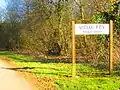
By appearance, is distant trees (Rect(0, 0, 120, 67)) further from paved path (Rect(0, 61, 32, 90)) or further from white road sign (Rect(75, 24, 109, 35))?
paved path (Rect(0, 61, 32, 90))

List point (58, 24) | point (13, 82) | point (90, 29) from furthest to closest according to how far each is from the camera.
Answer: point (58, 24) < point (90, 29) < point (13, 82)

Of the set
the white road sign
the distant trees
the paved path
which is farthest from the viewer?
the distant trees

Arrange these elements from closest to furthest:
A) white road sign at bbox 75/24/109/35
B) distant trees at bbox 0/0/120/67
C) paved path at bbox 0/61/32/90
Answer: paved path at bbox 0/61/32/90, white road sign at bbox 75/24/109/35, distant trees at bbox 0/0/120/67

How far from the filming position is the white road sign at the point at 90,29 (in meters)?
14.6

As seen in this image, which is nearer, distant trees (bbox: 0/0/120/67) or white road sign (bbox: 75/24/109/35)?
white road sign (bbox: 75/24/109/35)

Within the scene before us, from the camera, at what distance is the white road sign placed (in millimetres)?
14570

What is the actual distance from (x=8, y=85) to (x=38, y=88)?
1.54 m

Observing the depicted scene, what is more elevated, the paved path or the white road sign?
the white road sign

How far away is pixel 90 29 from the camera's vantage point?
1468cm

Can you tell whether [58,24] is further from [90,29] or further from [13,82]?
[13,82]

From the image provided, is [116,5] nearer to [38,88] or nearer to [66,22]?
[66,22]

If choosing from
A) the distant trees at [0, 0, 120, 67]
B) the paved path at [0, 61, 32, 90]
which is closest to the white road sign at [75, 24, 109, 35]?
the paved path at [0, 61, 32, 90]

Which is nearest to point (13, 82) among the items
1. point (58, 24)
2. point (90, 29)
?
point (90, 29)

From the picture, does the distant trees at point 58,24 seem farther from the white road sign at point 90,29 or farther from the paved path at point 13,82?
the paved path at point 13,82
